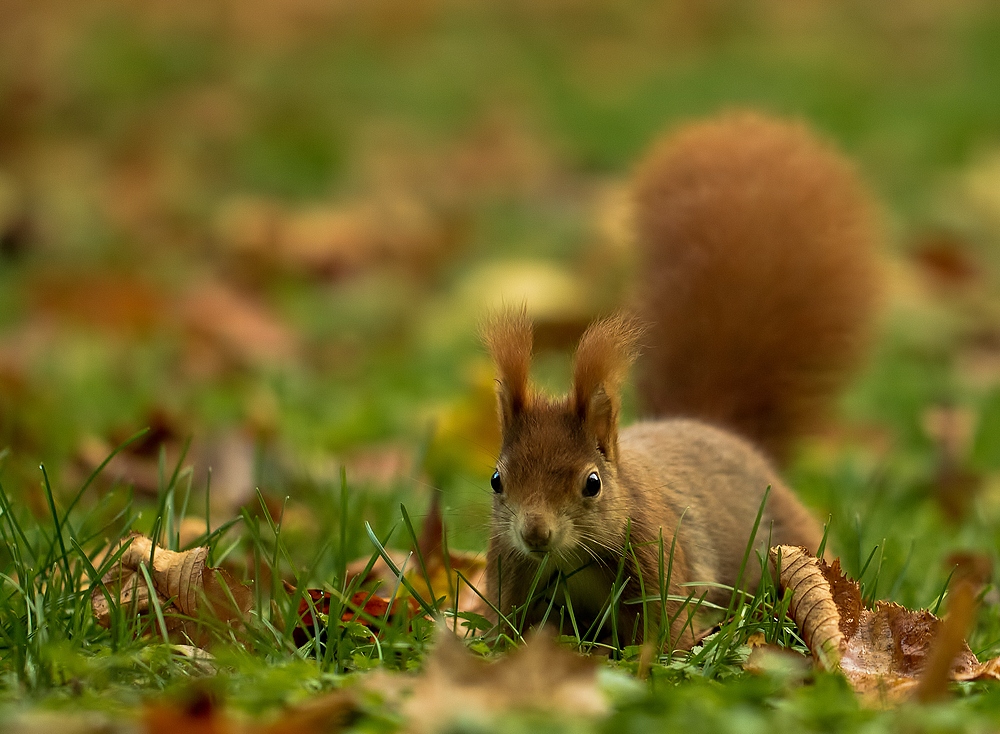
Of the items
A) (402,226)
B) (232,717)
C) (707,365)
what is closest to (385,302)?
(402,226)

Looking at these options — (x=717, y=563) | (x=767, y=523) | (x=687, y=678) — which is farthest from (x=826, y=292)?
(x=687, y=678)

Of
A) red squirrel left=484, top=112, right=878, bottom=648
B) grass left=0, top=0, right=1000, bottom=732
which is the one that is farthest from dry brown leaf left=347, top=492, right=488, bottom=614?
red squirrel left=484, top=112, right=878, bottom=648

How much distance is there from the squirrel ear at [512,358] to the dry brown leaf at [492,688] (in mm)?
662

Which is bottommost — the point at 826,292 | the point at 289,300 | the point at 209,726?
the point at 289,300

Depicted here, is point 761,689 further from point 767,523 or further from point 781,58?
point 781,58

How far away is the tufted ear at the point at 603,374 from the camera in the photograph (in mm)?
2518

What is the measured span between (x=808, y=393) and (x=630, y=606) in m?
1.24

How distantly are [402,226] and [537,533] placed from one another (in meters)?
5.76

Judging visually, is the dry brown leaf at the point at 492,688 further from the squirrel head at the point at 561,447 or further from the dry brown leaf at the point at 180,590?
the dry brown leaf at the point at 180,590

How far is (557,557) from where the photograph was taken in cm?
251

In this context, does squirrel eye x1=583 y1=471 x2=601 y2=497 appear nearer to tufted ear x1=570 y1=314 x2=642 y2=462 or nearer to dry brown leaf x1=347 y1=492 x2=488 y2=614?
tufted ear x1=570 y1=314 x2=642 y2=462

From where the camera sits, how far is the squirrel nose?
7.79 feet

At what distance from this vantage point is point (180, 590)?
2506mm

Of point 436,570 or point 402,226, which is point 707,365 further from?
point 402,226
